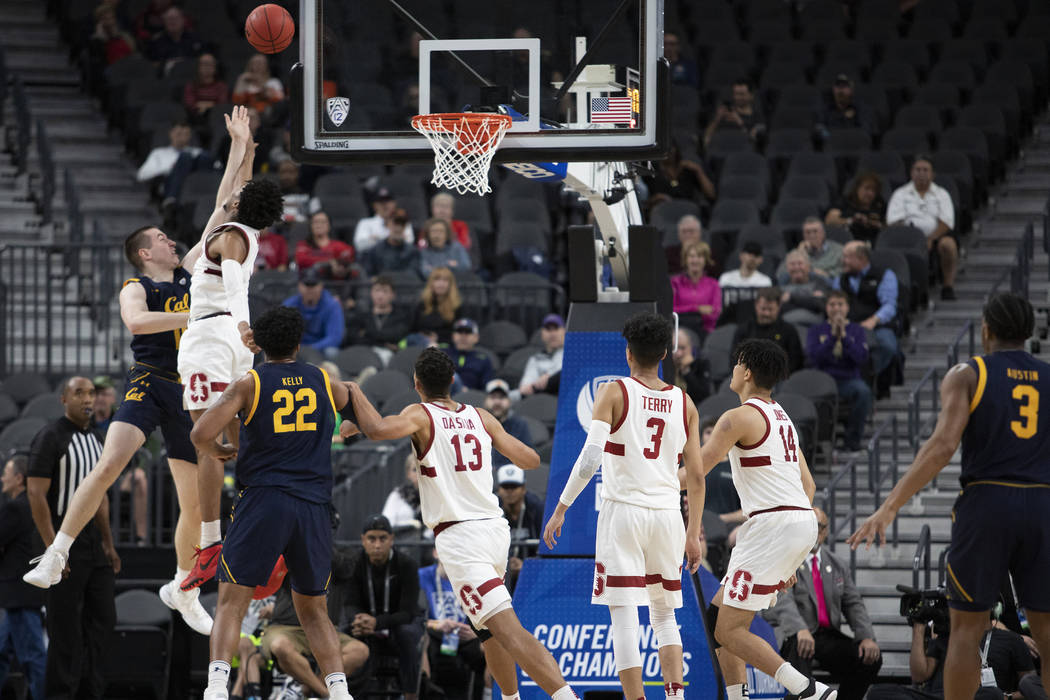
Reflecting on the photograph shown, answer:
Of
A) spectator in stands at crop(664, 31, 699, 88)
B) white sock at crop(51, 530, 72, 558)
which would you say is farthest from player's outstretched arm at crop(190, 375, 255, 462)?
spectator in stands at crop(664, 31, 699, 88)

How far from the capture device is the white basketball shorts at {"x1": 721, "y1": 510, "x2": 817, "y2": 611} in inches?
322

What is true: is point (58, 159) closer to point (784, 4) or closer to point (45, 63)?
point (45, 63)

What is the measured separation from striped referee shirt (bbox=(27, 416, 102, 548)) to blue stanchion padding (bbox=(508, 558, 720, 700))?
3306 mm

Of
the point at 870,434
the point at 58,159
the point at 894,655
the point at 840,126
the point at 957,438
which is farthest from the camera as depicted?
the point at 58,159

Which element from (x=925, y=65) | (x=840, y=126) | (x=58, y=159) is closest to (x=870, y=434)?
(x=840, y=126)

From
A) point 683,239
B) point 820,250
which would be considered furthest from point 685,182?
point 820,250

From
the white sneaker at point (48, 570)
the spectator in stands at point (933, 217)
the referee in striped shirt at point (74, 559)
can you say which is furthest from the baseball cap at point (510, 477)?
the spectator in stands at point (933, 217)

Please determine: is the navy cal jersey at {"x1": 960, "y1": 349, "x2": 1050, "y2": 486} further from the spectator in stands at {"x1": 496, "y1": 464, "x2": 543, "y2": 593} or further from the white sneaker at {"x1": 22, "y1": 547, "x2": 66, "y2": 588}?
the white sneaker at {"x1": 22, "y1": 547, "x2": 66, "y2": 588}

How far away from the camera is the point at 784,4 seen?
20281mm

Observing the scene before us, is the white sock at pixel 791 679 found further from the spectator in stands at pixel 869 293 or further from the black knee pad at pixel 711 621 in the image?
the spectator in stands at pixel 869 293

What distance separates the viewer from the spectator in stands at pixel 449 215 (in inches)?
634

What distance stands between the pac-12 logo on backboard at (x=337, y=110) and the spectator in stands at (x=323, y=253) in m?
6.83

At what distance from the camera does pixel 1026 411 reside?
23.4ft

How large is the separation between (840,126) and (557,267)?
387 cm
